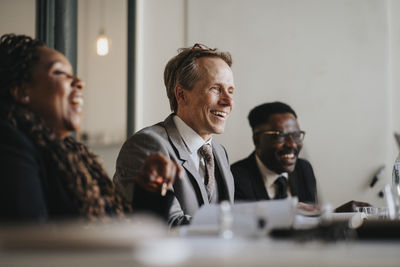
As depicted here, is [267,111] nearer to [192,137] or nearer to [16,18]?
[192,137]

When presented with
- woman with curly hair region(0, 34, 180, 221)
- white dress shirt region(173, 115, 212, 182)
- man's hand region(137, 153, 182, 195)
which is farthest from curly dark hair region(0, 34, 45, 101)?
white dress shirt region(173, 115, 212, 182)

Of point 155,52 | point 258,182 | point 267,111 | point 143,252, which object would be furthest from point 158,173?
point 155,52

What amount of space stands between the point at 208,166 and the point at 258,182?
641 millimetres

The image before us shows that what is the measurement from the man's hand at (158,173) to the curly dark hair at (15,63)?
1.41 ft

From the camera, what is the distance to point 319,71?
15.0ft

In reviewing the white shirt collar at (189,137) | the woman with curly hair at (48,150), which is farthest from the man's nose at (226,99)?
the woman with curly hair at (48,150)

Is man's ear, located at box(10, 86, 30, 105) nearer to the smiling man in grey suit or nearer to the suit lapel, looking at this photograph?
the smiling man in grey suit

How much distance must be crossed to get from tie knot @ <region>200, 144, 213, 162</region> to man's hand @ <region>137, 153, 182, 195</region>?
92 centimetres

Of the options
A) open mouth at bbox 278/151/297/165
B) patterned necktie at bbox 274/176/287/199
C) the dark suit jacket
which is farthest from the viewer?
open mouth at bbox 278/151/297/165

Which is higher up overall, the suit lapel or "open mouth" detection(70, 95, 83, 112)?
"open mouth" detection(70, 95, 83, 112)

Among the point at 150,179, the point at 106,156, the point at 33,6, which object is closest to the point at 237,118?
the point at 106,156

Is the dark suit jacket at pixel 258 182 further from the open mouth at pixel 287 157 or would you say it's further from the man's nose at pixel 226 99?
the man's nose at pixel 226 99

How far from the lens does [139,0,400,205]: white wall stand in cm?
449

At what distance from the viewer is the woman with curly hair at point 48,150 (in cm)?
131
